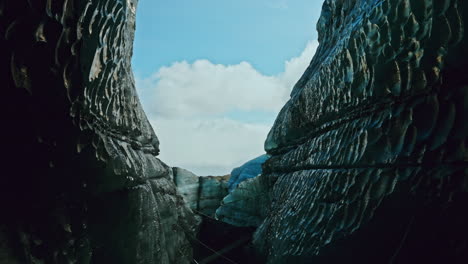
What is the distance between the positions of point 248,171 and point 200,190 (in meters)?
1.23

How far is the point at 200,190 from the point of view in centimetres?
809

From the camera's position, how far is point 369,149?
146cm

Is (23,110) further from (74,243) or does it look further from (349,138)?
(349,138)

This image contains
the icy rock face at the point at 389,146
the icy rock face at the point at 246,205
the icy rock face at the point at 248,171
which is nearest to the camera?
the icy rock face at the point at 389,146

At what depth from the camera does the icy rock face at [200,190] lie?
7.86 metres

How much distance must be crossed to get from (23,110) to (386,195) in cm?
114

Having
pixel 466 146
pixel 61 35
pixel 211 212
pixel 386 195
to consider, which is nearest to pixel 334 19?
pixel 386 195

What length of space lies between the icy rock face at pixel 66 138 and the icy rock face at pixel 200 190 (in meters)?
6.21

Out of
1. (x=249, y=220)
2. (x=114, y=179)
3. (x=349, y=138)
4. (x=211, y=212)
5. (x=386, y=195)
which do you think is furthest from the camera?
(x=211, y=212)

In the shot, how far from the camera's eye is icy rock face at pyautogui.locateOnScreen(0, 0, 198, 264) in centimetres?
88

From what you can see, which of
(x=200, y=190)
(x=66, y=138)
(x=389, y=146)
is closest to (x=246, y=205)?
(x=389, y=146)

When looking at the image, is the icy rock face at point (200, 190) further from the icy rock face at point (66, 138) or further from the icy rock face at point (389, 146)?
the icy rock face at point (66, 138)

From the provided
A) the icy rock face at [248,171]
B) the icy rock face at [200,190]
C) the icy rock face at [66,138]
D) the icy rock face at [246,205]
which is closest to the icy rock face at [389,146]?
the icy rock face at [66,138]

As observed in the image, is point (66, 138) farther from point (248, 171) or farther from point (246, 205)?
point (248, 171)
